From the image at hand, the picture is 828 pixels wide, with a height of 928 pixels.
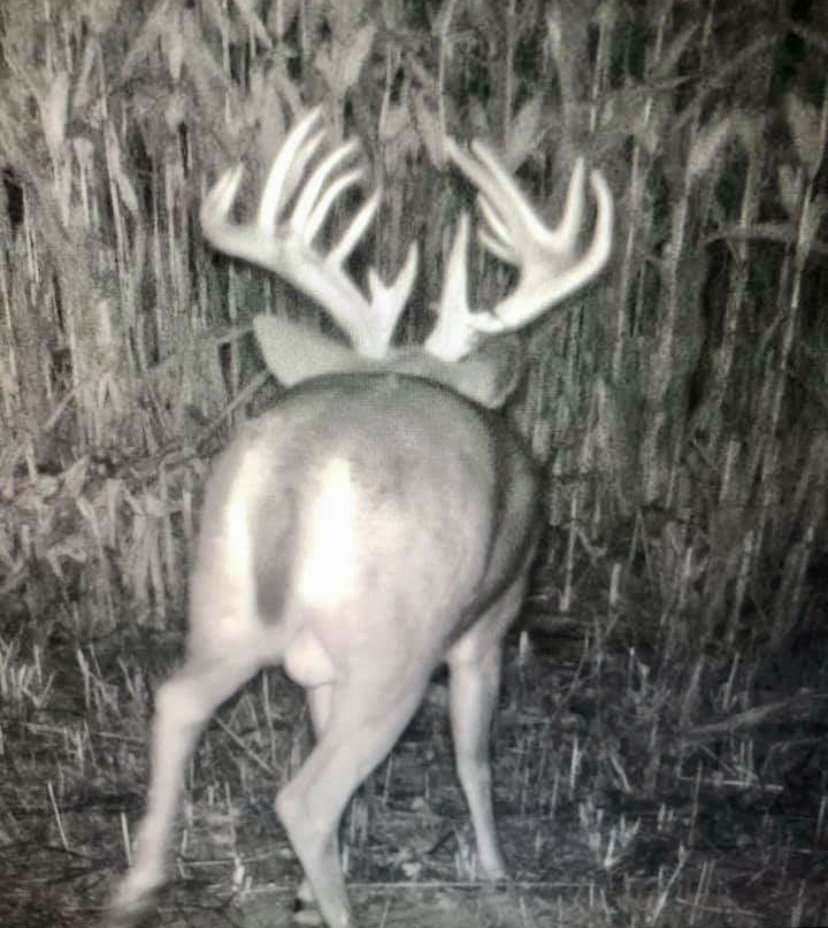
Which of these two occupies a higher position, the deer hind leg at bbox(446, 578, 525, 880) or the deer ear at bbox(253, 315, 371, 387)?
the deer ear at bbox(253, 315, 371, 387)

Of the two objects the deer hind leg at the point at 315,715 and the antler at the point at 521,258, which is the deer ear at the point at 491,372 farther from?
the deer hind leg at the point at 315,715

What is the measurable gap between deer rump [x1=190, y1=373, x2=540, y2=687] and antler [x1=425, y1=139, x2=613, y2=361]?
0.31 feet

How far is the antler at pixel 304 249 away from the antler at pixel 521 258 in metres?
0.04

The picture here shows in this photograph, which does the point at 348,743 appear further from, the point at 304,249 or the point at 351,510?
the point at 304,249

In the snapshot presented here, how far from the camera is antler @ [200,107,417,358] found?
2.83 ft

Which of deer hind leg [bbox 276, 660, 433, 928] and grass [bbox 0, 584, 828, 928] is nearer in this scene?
deer hind leg [bbox 276, 660, 433, 928]

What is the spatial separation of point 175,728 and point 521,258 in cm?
39

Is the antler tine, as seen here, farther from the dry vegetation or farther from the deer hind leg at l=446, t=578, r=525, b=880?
the deer hind leg at l=446, t=578, r=525, b=880

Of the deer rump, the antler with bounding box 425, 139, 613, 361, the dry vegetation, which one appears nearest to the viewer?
the deer rump

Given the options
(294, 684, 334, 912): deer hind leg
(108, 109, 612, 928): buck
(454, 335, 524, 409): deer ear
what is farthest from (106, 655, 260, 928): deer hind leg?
(454, 335, 524, 409): deer ear

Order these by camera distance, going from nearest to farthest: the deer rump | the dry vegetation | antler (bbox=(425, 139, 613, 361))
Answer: the deer rump, antler (bbox=(425, 139, 613, 361)), the dry vegetation

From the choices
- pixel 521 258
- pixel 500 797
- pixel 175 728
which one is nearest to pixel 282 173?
pixel 521 258

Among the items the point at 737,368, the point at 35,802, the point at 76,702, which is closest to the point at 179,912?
the point at 35,802

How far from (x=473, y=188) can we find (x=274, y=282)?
21cm
